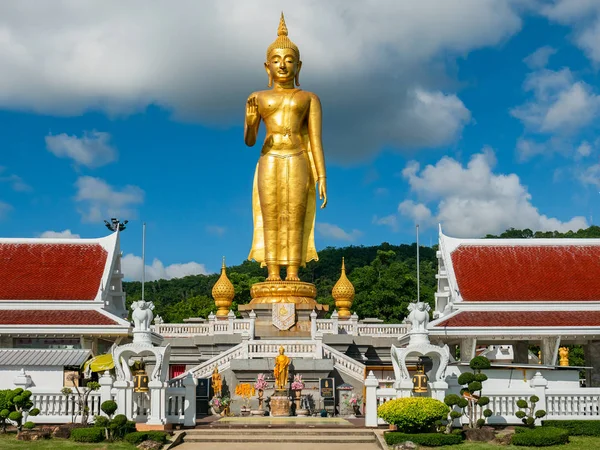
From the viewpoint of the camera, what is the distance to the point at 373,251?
10119 centimetres

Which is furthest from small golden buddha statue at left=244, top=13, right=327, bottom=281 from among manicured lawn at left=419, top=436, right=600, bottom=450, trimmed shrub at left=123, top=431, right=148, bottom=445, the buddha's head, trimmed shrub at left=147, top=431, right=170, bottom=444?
manicured lawn at left=419, top=436, right=600, bottom=450

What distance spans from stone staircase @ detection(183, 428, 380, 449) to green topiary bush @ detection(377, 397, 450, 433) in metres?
0.72

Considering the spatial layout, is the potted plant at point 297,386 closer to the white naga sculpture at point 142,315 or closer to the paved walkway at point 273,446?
the white naga sculpture at point 142,315

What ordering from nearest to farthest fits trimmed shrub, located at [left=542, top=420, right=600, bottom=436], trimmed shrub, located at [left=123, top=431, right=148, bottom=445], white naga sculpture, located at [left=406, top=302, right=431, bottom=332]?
1. trimmed shrub, located at [left=123, top=431, right=148, bottom=445]
2. trimmed shrub, located at [left=542, top=420, right=600, bottom=436]
3. white naga sculpture, located at [left=406, top=302, right=431, bottom=332]

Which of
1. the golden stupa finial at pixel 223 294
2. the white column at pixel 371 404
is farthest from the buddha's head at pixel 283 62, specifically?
the white column at pixel 371 404

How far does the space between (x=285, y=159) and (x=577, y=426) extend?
17834 mm

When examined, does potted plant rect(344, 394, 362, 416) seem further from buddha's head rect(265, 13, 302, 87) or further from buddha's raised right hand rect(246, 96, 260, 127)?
buddha's head rect(265, 13, 302, 87)

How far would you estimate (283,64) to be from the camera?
35.5 meters

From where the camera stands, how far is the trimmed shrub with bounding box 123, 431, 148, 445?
62.9ft

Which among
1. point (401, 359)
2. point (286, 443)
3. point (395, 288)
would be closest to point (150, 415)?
point (286, 443)

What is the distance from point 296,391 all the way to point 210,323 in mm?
7675

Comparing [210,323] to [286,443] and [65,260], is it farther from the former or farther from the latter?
[286,443]

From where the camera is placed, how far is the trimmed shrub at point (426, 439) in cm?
1880

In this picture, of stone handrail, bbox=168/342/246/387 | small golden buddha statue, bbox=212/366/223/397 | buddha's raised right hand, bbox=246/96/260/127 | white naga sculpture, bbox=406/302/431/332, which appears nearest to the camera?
white naga sculpture, bbox=406/302/431/332
